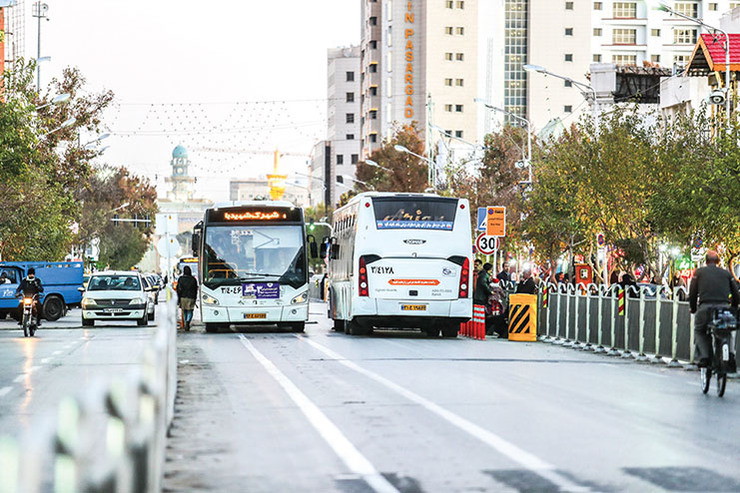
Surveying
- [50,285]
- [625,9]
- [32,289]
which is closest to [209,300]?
[32,289]

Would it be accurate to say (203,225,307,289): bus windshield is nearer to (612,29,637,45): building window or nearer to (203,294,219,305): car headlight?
(203,294,219,305): car headlight

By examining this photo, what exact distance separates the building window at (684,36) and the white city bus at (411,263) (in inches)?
4362

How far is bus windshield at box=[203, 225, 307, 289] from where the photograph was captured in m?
34.7

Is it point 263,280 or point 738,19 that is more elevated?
point 738,19

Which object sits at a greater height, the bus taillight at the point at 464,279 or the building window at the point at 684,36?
the building window at the point at 684,36

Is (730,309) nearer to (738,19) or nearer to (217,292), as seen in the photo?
(217,292)

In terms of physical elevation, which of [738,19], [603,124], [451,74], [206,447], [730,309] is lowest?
[206,447]

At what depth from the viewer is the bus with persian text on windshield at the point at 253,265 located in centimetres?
3450

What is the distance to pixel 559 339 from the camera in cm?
3145

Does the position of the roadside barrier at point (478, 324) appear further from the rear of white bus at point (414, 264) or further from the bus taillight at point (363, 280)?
the bus taillight at point (363, 280)

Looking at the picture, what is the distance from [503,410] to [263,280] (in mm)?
20804

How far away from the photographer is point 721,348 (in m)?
16.7

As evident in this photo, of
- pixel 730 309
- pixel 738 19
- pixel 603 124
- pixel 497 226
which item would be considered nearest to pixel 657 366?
pixel 730 309

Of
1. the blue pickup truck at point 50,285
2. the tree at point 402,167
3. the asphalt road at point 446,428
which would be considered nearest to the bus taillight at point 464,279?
the asphalt road at point 446,428
